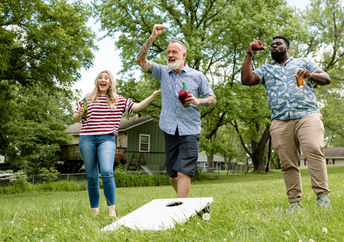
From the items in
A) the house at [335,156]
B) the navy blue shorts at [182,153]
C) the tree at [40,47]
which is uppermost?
the tree at [40,47]

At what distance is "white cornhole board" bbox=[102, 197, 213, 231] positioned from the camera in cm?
258

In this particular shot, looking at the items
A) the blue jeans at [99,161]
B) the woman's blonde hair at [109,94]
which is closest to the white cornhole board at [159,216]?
the blue jeans at [99,161]

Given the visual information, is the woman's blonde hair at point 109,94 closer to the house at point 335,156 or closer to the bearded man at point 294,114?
the bearded man at point 294,114

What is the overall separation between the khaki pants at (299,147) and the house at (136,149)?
21.6 m

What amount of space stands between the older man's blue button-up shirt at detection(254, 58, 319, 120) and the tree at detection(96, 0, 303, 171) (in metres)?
14.0

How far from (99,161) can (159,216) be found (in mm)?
1473

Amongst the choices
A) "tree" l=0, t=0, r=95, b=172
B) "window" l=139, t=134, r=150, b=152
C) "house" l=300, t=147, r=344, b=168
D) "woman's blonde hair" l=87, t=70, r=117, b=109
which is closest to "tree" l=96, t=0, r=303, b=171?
"tree" l=0, t=0, r=95, b=172

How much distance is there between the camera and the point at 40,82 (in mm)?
14992

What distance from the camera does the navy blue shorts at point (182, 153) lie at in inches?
149

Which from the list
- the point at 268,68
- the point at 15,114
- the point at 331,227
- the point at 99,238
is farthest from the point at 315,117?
the point at 15,114

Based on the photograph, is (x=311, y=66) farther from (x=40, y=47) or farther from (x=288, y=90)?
(x=40, y=47)

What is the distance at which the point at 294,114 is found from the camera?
3721 mm

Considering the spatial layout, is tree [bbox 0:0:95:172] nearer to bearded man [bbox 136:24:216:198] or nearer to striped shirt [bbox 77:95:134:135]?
striped shirt [bbox 77:95:134:135]

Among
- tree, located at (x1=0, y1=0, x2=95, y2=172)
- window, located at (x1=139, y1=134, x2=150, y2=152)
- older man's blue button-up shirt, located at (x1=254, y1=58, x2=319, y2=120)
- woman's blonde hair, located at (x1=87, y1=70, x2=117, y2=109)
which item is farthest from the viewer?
window, located at (x1=139, y1=134, x2=150, y2=152)
